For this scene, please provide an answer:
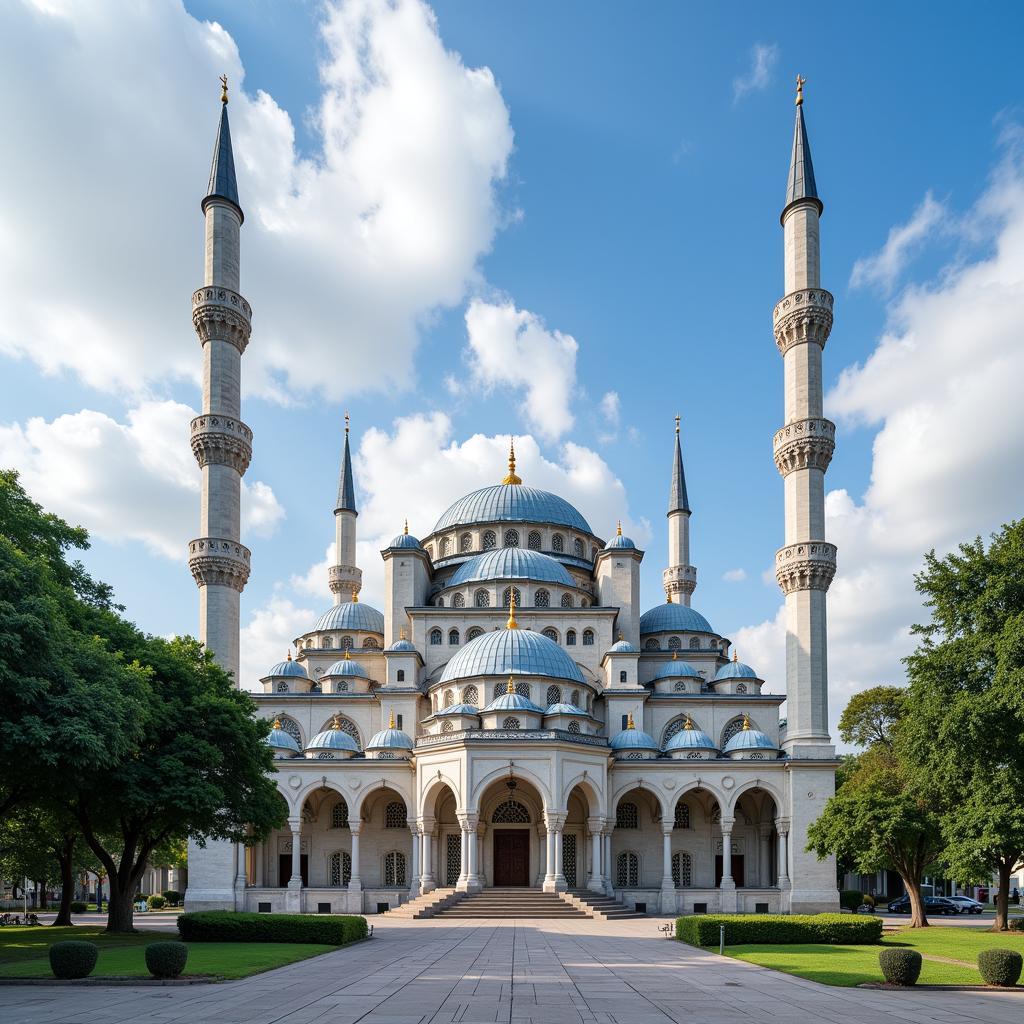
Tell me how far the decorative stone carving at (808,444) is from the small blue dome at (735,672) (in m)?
12.4

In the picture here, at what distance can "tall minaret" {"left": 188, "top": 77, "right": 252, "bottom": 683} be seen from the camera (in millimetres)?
44969

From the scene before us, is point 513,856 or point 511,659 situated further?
point 511,659

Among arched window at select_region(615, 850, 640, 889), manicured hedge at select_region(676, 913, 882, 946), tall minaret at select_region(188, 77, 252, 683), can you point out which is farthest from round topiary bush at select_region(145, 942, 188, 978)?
arched window at select_region(615, 850, 640, 889)

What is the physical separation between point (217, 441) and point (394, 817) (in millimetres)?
19510

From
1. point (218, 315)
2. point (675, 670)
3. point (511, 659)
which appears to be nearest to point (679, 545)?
point (675, 670)

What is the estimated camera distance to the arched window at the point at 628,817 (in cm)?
4950

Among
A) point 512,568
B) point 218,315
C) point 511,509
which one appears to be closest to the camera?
point 218,315

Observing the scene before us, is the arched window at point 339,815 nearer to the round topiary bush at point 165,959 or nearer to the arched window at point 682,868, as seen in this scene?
the arched window at point 682,868

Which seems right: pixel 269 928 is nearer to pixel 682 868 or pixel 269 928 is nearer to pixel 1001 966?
pixel 1001 966

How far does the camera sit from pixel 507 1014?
15.2m

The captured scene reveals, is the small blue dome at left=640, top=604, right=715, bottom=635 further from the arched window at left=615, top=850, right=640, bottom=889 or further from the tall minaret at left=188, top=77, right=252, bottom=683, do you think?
the tall minaret at left=188, top=77, right=252, bottom=683

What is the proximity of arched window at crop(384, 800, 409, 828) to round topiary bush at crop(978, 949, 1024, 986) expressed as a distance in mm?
33770

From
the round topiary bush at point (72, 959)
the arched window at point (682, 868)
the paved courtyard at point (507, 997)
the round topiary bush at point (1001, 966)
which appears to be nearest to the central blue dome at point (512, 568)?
the arched window at point (682, 868)

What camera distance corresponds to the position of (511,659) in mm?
47219
